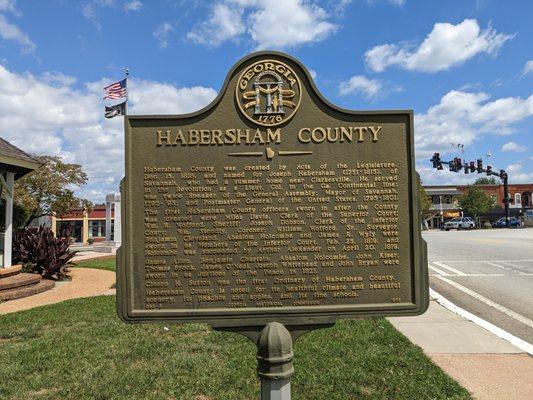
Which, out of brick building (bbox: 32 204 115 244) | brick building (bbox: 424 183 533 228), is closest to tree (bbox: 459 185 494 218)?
brick building (bbox: 424 183 533 228)

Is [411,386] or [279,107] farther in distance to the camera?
[411,386]

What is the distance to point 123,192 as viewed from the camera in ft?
10.1

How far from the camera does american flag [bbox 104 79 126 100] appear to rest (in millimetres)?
20375

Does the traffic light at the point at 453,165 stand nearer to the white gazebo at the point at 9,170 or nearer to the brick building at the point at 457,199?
the white gazebo at the point at 9,170

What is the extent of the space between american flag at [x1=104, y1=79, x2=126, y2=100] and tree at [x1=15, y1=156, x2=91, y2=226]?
7.19 metres

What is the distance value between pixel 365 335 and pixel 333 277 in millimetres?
3243

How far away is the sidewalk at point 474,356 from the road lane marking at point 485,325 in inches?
3.6

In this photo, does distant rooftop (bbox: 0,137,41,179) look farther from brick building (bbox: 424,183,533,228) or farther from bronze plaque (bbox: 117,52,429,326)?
A: brick building (bbox: 424,183,533,228)

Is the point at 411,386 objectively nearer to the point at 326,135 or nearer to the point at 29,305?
the point at 326,135

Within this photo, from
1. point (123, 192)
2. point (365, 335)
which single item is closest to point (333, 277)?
point (123, 192)

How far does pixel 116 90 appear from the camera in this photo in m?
20.5

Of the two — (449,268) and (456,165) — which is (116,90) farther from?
(456,165)

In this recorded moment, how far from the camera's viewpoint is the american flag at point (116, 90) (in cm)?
2038

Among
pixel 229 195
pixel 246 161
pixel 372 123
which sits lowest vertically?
pixel 229 195
